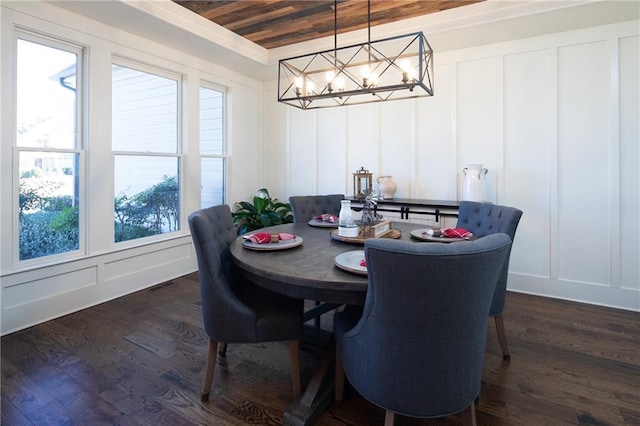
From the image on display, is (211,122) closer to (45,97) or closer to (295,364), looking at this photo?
(45,97)

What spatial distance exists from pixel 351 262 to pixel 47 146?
295 centimetres

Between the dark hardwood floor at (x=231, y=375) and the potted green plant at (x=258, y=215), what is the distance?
1.85 m

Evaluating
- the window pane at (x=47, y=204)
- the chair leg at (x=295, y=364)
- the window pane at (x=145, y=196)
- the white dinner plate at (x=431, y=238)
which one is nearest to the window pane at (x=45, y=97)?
the window pane at (x=47, y=204)

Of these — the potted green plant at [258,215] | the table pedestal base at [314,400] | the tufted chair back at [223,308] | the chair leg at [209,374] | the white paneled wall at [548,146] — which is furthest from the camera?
the potted green plant at [258,215]

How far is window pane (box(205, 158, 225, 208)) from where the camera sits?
4609mm

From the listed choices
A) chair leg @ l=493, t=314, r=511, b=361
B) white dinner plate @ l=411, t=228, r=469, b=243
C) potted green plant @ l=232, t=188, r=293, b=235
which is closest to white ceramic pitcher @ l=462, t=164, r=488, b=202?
white dinner plate @ l=411, t=228, r=469, b=243

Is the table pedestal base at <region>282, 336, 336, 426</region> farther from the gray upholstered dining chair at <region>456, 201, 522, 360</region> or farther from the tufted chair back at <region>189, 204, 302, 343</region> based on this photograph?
the gray upholstered dining chair at <region>456, 201, 522, 360</region>

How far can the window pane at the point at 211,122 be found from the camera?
4.53 m

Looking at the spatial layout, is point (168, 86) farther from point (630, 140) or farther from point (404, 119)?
point (630, 140)

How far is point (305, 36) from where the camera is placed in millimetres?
4039

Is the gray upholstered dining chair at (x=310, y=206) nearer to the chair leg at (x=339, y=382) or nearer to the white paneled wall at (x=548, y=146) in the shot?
the white paneled wall at (x=548, y=146)

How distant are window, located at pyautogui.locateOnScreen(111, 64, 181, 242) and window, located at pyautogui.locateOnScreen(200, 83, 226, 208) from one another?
0.40 meters

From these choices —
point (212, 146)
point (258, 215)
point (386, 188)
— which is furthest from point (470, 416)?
point (212, 146)

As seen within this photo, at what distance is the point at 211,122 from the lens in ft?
15.3
